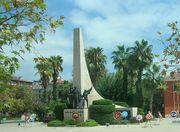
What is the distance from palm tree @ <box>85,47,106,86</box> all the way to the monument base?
1196 inches

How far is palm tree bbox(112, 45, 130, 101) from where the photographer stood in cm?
7747

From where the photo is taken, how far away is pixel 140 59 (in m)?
72.4

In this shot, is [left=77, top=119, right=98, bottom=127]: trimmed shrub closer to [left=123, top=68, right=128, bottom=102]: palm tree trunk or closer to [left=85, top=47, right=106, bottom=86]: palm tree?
[left=123, top=68, right=128, bottom=102]: palm tree trunk

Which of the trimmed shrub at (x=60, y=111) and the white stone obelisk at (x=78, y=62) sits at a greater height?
the white stone obelisk at (x=78, y=62)

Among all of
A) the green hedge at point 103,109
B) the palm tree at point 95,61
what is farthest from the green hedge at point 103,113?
the palm tree at point 95,61

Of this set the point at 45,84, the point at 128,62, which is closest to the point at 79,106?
the point at 128,62

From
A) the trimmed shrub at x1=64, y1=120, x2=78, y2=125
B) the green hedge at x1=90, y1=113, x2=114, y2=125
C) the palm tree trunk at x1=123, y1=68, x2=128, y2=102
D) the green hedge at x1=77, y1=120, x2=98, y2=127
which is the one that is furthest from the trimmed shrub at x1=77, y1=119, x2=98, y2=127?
the palm tree trunk at x1=123, y1=68, x2=128, y2=102

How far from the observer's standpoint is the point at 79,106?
55.0 metres

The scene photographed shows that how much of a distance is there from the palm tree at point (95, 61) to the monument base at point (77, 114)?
30376mm

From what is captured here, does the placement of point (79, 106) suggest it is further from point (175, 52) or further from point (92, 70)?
point (175, 52)

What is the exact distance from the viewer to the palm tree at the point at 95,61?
8419cm

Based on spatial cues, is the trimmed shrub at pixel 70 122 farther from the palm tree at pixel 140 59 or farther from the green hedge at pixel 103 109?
the palm tree at pixel 140 59

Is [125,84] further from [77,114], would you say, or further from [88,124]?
[88,124]

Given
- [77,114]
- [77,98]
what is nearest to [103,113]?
[77,114]
